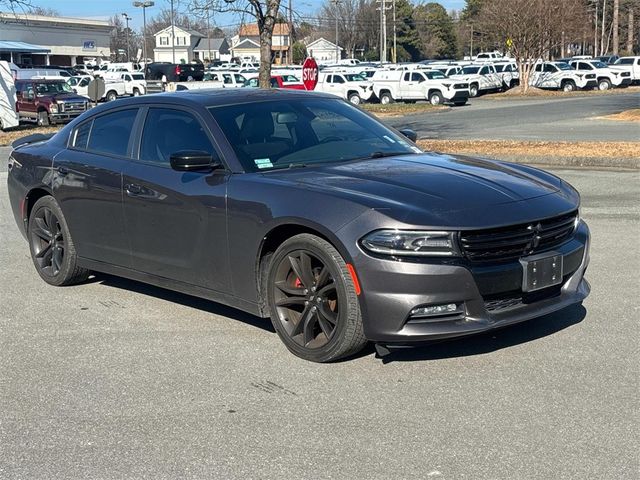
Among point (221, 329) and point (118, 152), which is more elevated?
point (118, 152)

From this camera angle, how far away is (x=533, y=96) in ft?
155

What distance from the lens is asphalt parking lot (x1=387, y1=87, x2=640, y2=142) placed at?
22328mm

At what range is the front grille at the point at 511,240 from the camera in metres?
4.77

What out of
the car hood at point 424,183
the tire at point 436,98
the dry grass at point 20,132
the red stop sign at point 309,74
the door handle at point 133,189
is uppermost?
the red stop sign at point 309,74

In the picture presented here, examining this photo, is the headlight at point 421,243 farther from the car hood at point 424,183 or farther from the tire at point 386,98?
the tire at point 386,98

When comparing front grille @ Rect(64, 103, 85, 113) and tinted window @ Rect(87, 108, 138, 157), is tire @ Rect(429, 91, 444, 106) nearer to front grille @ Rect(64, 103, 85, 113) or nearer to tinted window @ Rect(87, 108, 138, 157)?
front grille @ Rect(64, 103, 85, 113)

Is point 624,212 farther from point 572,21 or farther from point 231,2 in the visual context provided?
point 572,21

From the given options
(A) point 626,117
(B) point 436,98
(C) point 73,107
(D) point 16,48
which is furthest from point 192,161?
(D) point 16,48

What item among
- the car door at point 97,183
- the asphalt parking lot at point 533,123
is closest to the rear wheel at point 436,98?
the asphalt parking lot at point 533,123

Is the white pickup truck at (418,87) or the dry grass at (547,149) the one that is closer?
the dry grass at (547,149)

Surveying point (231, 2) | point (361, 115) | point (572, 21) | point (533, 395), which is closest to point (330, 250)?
point (533, 395)

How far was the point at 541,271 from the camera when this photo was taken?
16.4 feet

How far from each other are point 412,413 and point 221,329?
200 centimetres

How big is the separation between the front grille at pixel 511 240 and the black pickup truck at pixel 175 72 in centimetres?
5746
